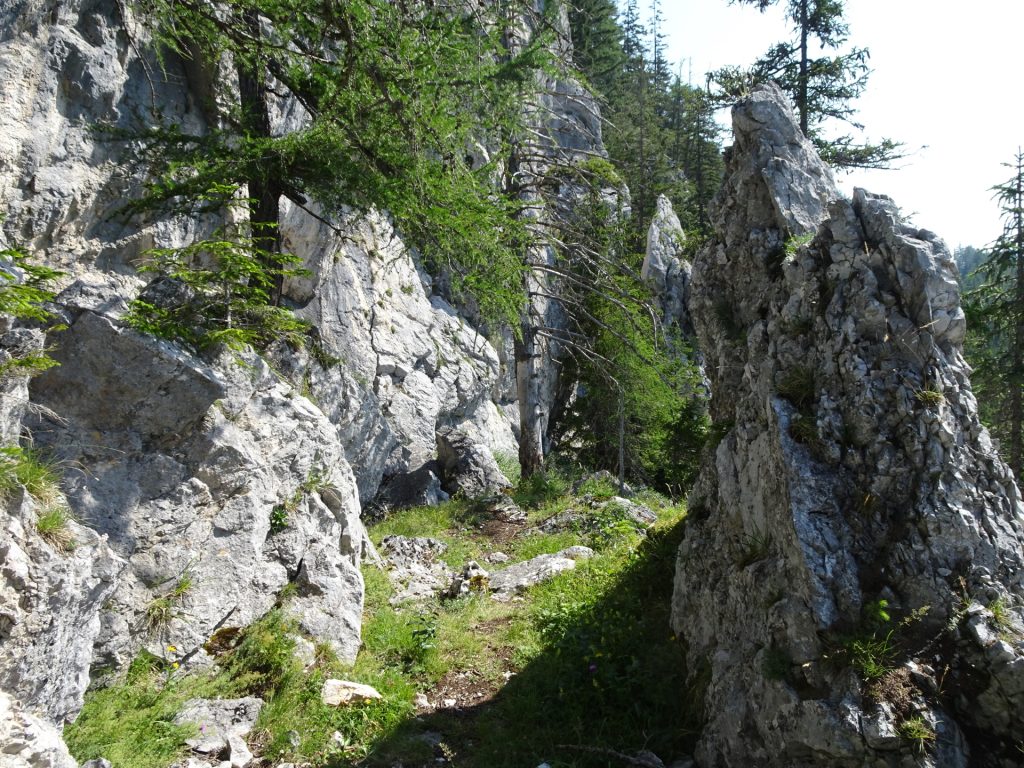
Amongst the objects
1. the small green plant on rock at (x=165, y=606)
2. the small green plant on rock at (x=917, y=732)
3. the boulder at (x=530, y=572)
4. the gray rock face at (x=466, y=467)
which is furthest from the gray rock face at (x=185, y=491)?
the gray rock face at (x=466, y=467)

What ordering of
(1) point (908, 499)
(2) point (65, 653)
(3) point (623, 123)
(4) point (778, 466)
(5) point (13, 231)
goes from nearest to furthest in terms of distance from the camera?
(2) point (65, 653) < (1) point (908, 499) < (4) point (778, 466) < (5) point (13, 231) < (3) point (623, 123)

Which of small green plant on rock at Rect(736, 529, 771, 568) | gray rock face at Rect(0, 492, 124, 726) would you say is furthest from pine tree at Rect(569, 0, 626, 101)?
gray rock face at Rect(0, 492, 124, 726)

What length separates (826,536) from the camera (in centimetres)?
476

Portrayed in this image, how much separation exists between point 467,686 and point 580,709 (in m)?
1.40

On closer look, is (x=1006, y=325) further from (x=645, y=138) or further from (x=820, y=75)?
(x=645, y=138)

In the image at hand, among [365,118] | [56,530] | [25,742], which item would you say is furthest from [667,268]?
[25,742]

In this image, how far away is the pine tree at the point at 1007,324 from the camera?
587 inches

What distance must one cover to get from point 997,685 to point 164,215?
9.64 metres

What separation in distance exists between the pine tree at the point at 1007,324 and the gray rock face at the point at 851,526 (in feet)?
37.5

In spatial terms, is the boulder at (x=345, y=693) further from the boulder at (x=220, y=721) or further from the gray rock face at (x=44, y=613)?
the gray rock face at (x=44, y=613)

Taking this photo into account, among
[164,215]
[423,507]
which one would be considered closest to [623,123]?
[423,507]

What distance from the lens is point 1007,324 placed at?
1534 cm

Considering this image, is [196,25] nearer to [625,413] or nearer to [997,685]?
[997,685]

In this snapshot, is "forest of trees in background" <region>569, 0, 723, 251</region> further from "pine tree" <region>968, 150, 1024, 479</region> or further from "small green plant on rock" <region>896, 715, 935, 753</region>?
"small green plant on rock" <region>896, 715, 935, 753</region>
